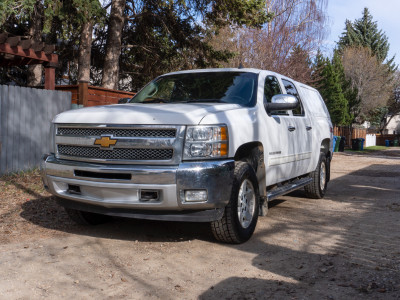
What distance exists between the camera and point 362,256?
446 cm

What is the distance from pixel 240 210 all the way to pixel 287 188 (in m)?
1.71

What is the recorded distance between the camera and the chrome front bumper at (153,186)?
4.26m

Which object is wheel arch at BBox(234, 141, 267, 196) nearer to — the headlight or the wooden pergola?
the headlight

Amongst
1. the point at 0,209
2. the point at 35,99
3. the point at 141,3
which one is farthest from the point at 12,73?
Answer: the point at 0,209

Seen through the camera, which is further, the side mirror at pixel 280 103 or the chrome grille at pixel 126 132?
the side mirror at pixel 280 103

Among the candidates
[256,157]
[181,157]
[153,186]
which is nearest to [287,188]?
[256,157]

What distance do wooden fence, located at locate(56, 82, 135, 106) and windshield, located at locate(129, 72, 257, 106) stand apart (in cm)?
484

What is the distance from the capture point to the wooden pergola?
30.9 ft

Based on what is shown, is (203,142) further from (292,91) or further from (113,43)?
(113,43)

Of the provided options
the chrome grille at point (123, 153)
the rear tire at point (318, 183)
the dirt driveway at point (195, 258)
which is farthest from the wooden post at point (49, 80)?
the rear tire at point (318, 183)

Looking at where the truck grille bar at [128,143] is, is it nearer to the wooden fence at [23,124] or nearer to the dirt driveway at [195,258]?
the dirt driveway at [195,258]

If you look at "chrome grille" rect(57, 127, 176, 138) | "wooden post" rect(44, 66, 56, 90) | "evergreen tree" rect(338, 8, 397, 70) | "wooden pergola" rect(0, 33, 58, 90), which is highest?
"evergreen tree" rect(338, 8, 397, 70)

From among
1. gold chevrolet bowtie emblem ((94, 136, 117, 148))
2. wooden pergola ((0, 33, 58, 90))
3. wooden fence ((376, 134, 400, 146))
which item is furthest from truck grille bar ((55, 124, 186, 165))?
wooden fence ((376, 134, 400, 146))

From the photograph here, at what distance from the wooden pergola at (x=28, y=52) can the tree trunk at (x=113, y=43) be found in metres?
3.34
